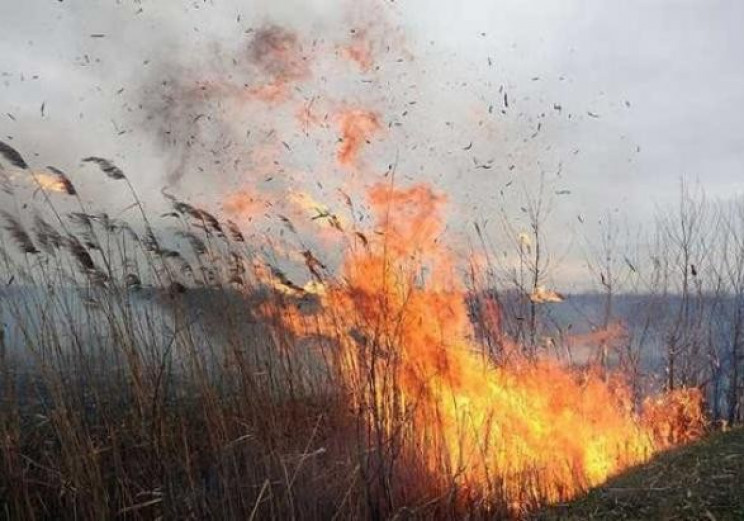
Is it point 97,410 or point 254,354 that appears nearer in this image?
point 97,410

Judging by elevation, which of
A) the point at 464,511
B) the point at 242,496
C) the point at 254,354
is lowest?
the point at 464,511

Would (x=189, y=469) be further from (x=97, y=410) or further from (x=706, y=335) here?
(x=706, y=335)

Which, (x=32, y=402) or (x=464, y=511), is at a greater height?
(x=32, y=402)

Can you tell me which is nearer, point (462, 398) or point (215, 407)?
point (215, 407)

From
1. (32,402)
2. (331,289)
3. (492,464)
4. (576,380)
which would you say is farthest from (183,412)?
(576,380)

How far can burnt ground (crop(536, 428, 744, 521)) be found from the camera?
414 cm

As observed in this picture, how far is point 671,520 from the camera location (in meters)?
4.05

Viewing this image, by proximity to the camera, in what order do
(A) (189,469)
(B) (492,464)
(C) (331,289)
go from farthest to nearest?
1. (B) (492,464)
2. (C) (331,289)
3. (A) (189,469)

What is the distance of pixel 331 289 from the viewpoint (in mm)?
5254

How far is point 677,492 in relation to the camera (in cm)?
452

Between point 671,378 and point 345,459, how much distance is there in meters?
8.08

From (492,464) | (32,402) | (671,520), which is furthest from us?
(492,464)

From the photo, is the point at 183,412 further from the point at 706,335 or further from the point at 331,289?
the point at 706,335

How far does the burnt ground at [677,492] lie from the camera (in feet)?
13.6
